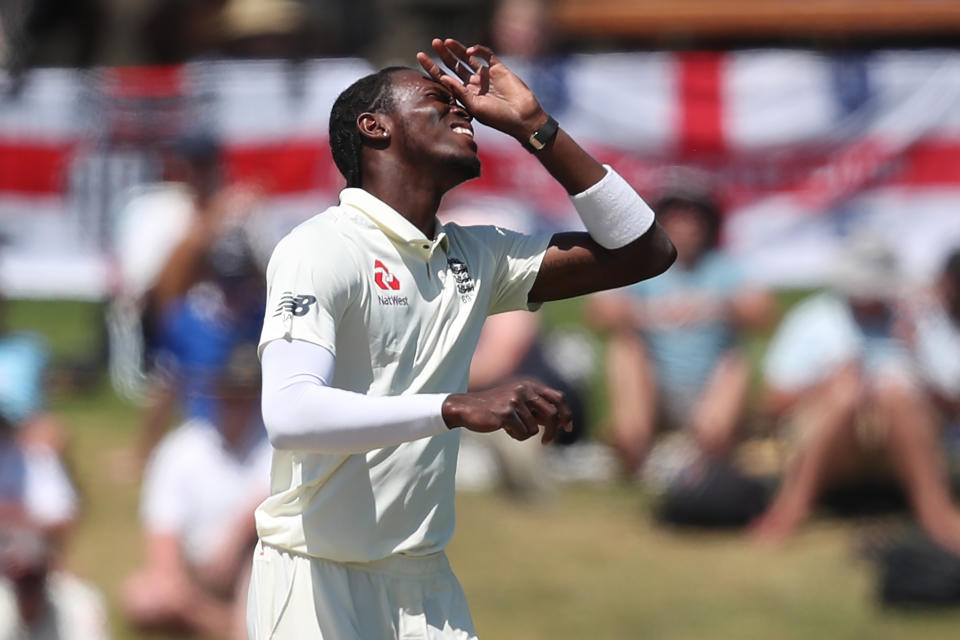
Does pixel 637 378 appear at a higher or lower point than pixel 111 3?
lower

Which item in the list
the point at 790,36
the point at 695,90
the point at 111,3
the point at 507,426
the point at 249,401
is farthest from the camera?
the point at 111,3

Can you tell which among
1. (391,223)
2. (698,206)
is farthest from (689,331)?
(391,223)

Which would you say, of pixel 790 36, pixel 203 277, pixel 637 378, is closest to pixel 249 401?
pixel 203 277

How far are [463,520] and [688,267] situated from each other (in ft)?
5.54

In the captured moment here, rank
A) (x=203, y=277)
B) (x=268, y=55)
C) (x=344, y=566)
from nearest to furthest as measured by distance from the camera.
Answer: (x=344, y=566) < (x=203, y=277) < (x=268, y=55)

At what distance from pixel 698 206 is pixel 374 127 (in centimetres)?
458

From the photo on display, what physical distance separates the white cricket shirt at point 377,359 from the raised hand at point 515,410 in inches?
14.1

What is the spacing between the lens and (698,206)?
25.0ft

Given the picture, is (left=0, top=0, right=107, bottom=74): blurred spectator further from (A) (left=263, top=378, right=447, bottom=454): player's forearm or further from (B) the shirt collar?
(A) (left=263, top=378, right=447, bottom=454): player's forearm

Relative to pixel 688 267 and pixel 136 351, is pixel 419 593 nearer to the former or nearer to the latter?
pixel 688 267

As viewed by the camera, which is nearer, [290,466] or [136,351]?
[290,466]

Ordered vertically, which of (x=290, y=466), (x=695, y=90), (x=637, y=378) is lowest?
(x=290, y=466)

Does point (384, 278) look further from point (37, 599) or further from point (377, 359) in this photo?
point (37, 599)

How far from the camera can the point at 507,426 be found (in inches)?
107
